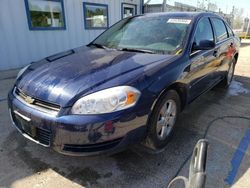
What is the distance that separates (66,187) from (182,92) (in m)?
1.71

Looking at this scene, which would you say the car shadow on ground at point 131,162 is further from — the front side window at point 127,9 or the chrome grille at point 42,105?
the front side window at point 127,9

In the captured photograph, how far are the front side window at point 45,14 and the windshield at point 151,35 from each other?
4.04 m

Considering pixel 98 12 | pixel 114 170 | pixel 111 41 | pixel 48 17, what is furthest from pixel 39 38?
pixel 114 170

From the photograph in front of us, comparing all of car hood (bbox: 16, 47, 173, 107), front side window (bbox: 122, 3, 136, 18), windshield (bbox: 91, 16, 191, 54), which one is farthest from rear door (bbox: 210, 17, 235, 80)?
front side window (bbox: 122, 3, 136, 18)

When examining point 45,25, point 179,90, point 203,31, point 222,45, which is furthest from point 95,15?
point 179,90

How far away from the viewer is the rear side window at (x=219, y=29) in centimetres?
388

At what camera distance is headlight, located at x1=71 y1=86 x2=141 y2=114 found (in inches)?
75.3

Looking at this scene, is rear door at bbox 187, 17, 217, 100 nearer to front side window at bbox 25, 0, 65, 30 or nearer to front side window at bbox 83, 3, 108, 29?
front side window at bbox 25, 0, 65, 30

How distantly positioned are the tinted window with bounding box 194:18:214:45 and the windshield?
0.20 meters

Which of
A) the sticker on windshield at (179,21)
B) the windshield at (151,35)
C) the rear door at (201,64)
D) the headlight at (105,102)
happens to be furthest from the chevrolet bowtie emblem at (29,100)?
the sticker on windshield at (179,21)

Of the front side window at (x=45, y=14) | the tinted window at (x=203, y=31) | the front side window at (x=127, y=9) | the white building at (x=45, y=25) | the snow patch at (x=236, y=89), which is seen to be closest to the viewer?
the tinted window at (x=203, y=31)

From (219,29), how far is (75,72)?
3.05 metres

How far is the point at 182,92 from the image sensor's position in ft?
9.09

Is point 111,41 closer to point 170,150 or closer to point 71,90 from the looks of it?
point 71,90
